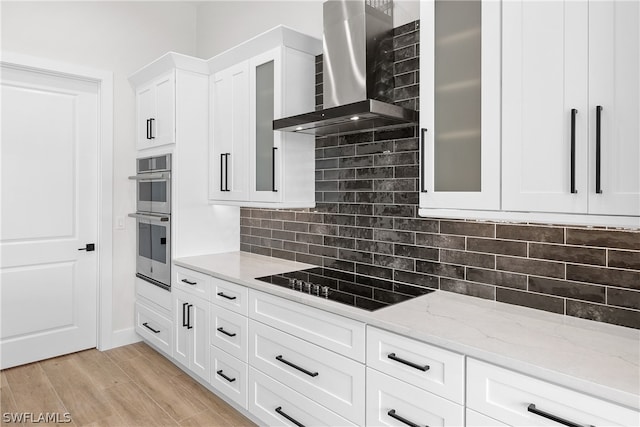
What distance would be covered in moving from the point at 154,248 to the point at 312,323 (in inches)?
75.8

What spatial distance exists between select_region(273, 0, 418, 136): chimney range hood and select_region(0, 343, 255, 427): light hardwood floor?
183cm

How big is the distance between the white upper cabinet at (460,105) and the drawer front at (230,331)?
1302mm

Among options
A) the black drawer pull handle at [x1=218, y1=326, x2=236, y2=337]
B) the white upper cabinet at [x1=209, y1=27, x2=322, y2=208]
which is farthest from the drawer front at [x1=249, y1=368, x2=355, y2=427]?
the white upper cabinet at [x1=209, y1=27, x2=322, y2=208]

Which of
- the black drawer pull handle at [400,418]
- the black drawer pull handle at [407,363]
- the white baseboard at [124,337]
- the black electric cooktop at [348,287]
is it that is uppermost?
the black electric cooktop at [348,287]

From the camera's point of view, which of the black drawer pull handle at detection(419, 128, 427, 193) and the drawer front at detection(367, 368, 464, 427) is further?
the black drawer pull handle at detection(419, 128, 427, 193)

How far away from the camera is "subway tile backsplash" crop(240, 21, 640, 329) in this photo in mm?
1587

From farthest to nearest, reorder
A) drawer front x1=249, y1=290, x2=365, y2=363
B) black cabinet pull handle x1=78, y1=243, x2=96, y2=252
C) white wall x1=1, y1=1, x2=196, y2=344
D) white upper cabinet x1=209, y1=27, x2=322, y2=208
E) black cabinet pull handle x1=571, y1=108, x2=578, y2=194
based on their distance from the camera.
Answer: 1. black cabinet pull handle x1=78, y1=243, x2=96, y2=252
2. white wall x1=1, y1=1, x2=196, y2=344
3. white upper cabinet x1=209, y1=27, x2=322, y2=208
4. drawer front x1=249, y1=290, x2=365, y2=363
5. black cabinet pull handle x1=571, y1=108, x2=578, y2=194

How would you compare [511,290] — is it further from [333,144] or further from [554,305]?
[333,144]

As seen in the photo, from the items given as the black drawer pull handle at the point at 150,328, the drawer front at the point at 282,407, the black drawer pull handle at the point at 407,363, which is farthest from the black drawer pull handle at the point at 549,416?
the black drawer pull handle at the point at 150,328

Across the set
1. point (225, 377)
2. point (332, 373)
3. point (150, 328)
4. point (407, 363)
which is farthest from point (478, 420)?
point (150, 328)

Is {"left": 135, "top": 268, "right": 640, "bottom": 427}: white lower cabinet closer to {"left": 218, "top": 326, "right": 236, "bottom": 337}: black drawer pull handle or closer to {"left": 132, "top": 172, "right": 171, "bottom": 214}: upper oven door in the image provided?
{"left": 218, "top": 326, "right": 236, "bottom": 337}: black drawer pull handle

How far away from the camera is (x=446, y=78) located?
1704 mm

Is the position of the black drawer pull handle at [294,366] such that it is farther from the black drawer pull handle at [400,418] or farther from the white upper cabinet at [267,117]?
the white upper cabinet at [267,117]

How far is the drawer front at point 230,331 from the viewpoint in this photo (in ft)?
7.79
